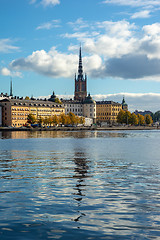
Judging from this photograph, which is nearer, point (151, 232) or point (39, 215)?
point (151, 232)

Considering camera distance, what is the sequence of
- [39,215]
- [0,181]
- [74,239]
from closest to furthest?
1. [74,239]
2. [39,215]
3. [0,181]

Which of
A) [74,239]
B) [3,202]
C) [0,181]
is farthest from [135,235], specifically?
[0,181]

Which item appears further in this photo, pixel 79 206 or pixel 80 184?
pixel 80 184

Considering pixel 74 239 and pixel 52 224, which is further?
pixel 52 224

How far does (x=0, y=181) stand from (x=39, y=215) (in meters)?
8.37

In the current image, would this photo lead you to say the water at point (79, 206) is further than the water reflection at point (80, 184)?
No

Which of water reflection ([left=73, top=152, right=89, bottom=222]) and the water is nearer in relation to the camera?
the water

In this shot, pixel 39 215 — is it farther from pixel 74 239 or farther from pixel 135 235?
pixel 135 235

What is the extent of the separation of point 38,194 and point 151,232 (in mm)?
7103

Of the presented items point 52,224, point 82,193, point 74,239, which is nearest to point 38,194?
point 82,193

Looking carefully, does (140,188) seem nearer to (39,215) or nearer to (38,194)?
(38,194)

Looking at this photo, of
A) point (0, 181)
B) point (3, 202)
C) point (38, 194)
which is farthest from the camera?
point (0, 181)

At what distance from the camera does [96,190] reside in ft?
62.3

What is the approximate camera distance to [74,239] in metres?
11.5
